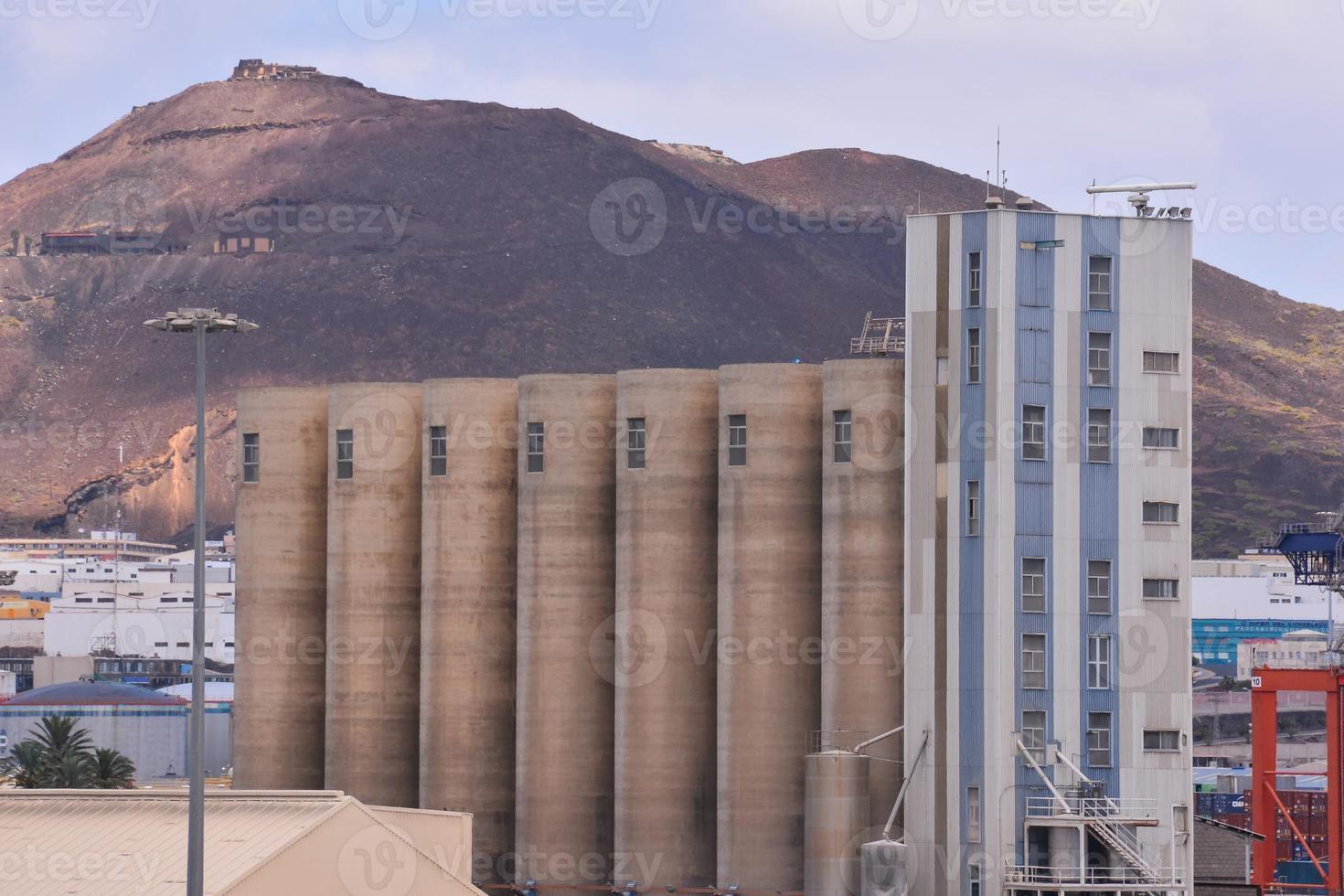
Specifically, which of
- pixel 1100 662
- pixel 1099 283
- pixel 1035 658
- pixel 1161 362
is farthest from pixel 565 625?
pixel 1161 362

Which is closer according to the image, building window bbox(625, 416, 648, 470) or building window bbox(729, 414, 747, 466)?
building window bbox(729, 414, 747, 466)

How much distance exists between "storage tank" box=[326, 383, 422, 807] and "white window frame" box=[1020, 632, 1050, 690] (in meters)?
28.4

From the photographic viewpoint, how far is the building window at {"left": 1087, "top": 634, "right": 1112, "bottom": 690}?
86938 mm

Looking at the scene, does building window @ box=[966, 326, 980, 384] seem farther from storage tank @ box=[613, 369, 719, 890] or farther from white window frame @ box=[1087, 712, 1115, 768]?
white window frame @ box=[1087, 712, 1115, 768]

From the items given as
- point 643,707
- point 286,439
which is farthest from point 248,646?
point 643,707

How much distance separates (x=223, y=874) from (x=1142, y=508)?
126 feet

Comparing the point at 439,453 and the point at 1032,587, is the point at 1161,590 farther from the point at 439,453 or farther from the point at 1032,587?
the point at 439,453

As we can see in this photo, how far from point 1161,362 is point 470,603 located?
3007cm

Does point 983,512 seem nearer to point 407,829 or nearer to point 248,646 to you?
point 407,829

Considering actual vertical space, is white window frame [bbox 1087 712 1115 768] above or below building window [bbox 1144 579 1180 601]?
below

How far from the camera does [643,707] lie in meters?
94.6

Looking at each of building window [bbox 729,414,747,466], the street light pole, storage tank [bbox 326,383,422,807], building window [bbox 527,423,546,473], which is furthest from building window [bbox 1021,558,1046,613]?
the street light pole

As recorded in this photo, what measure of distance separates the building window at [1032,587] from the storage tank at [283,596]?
1337 inches

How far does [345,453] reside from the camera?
104062 millimetres
